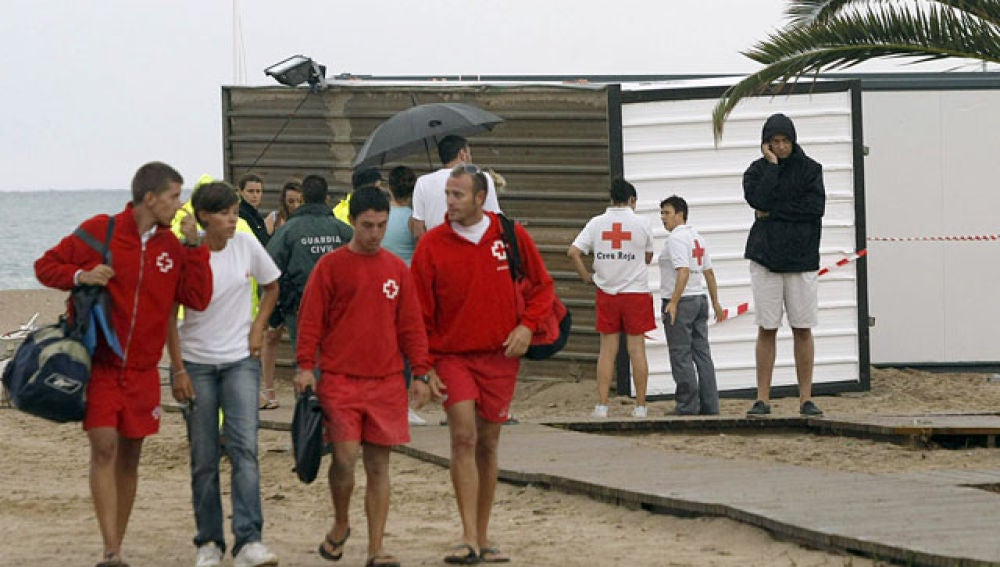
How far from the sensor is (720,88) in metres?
14.9

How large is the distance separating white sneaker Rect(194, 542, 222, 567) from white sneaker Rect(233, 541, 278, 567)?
0.53ft

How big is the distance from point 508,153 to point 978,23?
15.4 ft

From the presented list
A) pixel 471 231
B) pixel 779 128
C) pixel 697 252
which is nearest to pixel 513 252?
pixel 471 231

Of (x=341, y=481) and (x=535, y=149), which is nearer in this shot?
(x=341, y=481)

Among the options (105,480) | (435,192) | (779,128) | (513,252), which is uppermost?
(779,128)

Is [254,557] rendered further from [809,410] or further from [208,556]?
[809,410]

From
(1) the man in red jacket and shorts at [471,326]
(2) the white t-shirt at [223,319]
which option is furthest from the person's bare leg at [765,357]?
(2) the white t-shirt at [223,319]

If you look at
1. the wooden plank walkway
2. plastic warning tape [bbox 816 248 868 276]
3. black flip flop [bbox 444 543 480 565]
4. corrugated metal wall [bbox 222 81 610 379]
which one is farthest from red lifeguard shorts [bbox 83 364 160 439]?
plastic warning tape [bbox 816 248 868 276]

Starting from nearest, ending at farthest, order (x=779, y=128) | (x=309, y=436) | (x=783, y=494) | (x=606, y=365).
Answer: (x=309, y=436), (x=783, y=494), (x=779, y=128), (x=606, y=365)

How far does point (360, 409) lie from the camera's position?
749 cm

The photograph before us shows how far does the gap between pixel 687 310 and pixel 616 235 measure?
0.90 metres

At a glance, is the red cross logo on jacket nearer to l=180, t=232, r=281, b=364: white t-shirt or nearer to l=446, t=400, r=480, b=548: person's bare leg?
l=446, t=400, r=480, b=548: person's bare leg

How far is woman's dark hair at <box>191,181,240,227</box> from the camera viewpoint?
25.5ft

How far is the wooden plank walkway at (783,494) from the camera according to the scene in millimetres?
7301
